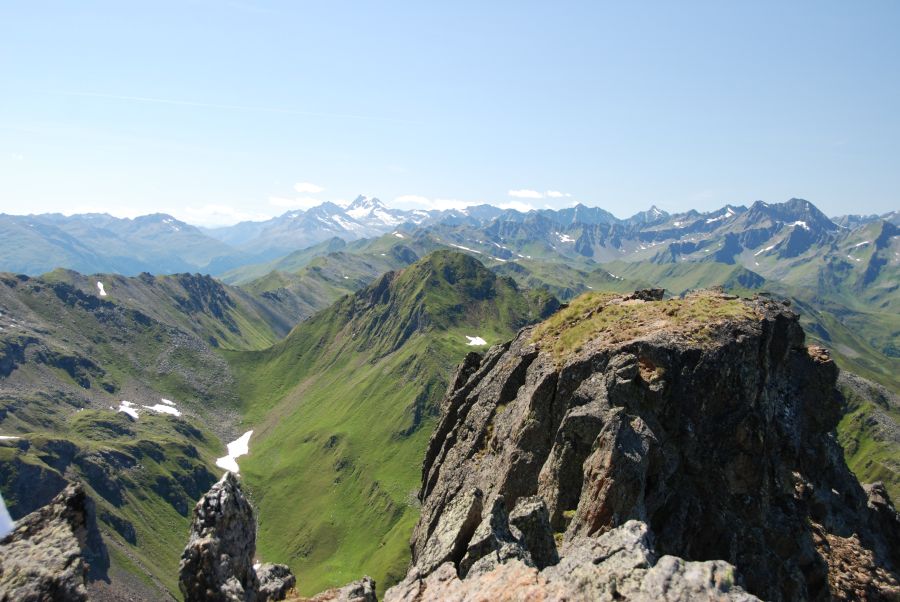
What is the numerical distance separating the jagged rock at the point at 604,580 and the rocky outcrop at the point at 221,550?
6.10 metres

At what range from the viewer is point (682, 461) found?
36.0 m

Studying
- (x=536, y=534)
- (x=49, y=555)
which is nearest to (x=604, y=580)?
(x=536, y=534)

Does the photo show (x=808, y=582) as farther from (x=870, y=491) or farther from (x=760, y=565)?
(x=870, y=491)

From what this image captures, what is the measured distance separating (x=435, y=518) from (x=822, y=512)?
2902cm

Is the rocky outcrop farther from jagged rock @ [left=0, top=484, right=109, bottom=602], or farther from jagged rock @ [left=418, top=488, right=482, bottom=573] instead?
jagged rock @ [left=418, top=488, right=482, bottom=573]

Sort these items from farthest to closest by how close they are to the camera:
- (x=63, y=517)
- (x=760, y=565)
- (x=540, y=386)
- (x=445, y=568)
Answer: (x=540, y=386) → (x=760, y=565) → (x=445, y=568) → (x=63, y=517)

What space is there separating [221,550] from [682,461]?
27.2 m

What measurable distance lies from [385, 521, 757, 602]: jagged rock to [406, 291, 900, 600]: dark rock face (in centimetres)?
139

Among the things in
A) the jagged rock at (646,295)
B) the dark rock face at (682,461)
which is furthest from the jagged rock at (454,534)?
the jagged rock at (646,295)

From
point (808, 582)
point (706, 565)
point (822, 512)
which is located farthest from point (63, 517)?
point (822, 512)

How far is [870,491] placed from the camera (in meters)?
54.9

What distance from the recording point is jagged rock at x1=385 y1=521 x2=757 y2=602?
1703 cm

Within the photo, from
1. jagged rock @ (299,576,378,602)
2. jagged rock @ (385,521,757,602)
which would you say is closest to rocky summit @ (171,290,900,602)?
jagged rock @ (385,521,757,602)

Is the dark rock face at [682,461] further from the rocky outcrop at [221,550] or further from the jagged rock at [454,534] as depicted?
the rocky outcrop at [221,550]
